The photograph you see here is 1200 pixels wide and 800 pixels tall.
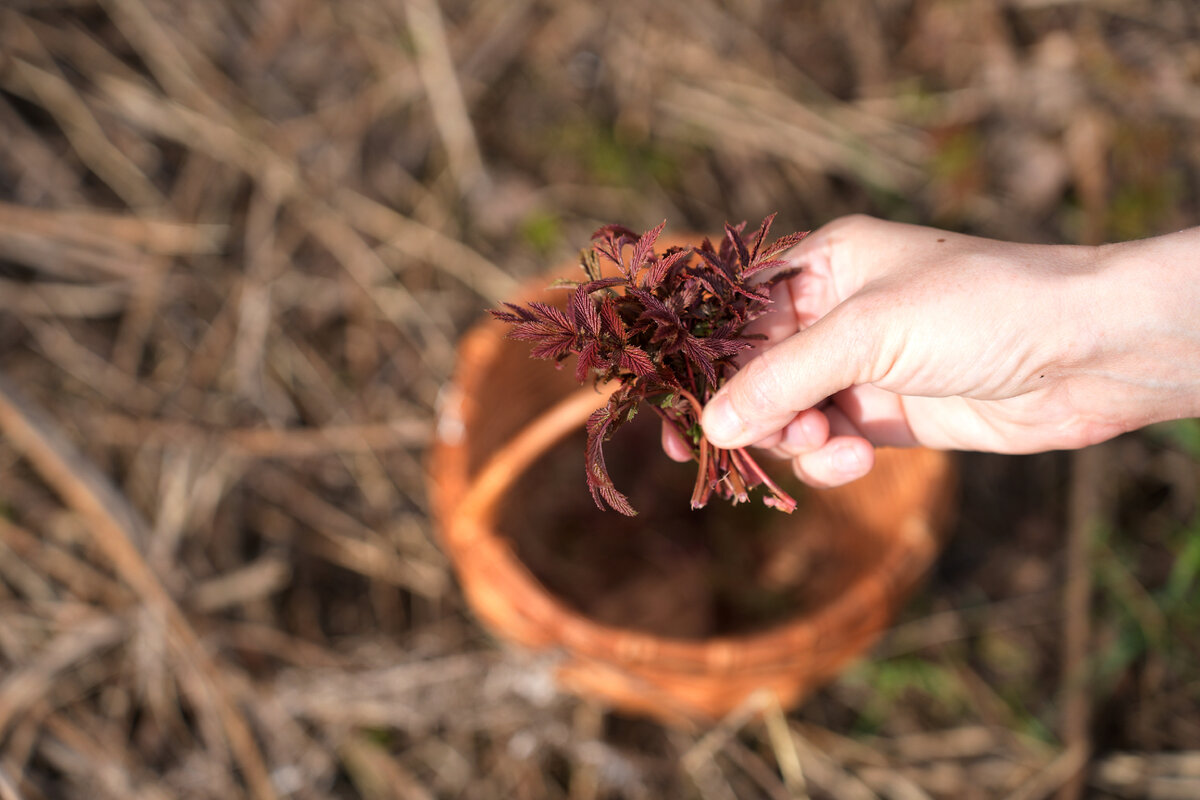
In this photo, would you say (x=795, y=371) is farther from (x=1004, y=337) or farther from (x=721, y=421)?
(x=1004, y=337)

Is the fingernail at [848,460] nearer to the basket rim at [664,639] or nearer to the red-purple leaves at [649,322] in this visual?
the red-purple leaves at [649,322]

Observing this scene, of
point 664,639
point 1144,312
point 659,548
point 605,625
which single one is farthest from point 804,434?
point 659,548

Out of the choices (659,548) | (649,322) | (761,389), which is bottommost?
(659,548)

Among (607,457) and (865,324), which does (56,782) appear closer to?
(607,457)

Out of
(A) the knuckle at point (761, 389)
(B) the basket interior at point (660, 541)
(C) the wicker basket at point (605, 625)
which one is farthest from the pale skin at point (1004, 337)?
(B) the basket interior at point (660, 541)

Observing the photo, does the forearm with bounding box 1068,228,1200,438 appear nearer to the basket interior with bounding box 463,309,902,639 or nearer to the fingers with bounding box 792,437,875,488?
the fingers with bounding box 792,437,875,488

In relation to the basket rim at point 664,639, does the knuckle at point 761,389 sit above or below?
above

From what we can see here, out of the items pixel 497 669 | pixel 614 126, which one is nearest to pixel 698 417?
pixel 497 669
